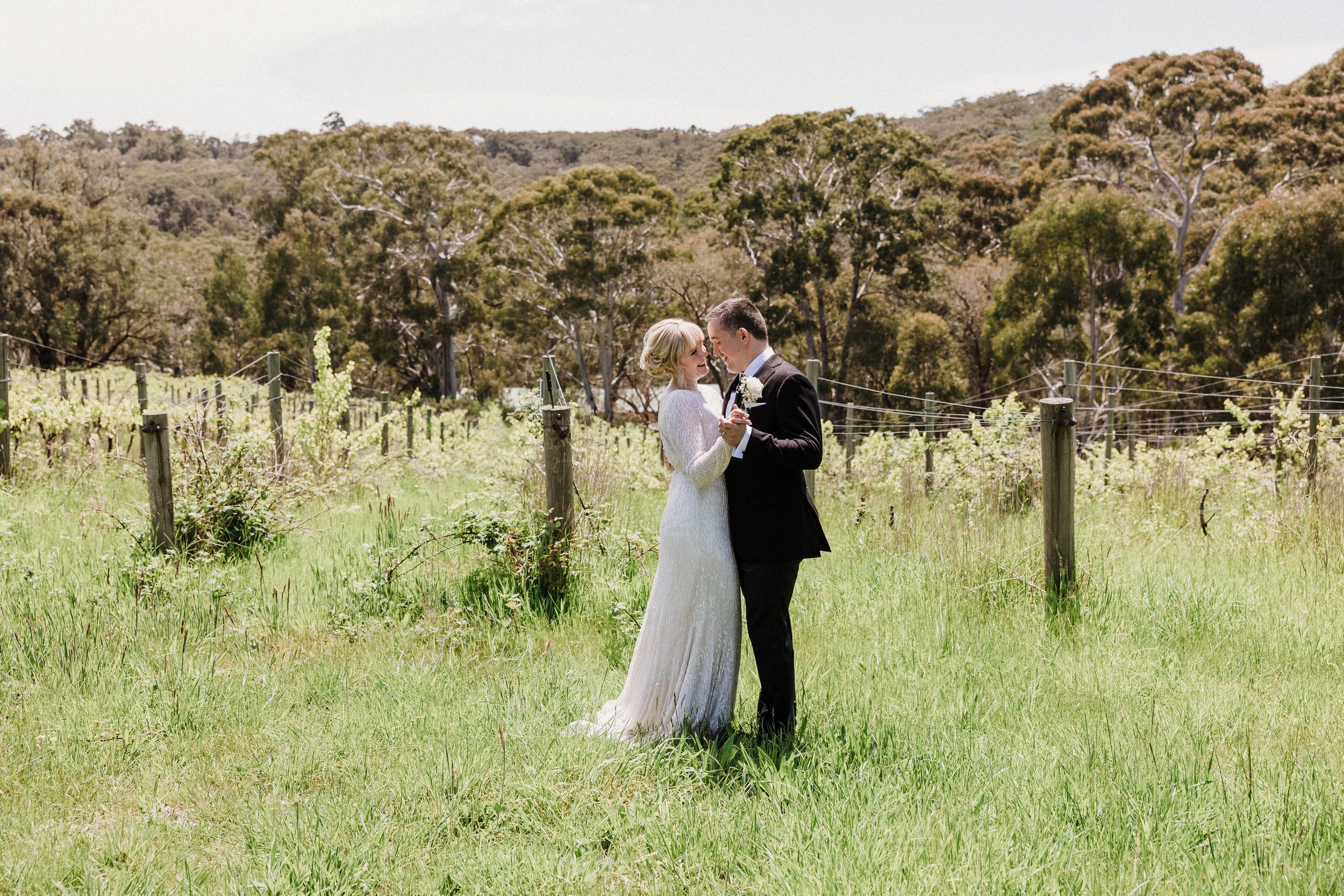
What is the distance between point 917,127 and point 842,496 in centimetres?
6592

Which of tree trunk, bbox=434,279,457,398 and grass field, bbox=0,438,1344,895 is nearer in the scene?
grass field, bbox=0,438,1344,895

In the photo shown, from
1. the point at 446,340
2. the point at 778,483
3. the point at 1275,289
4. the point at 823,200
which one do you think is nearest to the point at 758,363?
the point at 778,483

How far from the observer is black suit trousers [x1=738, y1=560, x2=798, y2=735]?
342 centimetres

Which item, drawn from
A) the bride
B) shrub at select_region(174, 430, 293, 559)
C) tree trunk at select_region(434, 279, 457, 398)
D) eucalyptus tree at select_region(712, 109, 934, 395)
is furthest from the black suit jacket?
tree trunk at select_region(434, 279, 457, 398)

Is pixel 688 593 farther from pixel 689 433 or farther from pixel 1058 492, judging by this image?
pixel 1058 492

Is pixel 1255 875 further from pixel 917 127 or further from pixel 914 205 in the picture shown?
pixel 917 127

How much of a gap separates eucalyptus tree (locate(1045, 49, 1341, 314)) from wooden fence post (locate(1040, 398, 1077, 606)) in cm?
2388

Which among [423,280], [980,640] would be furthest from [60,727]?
[423,280]

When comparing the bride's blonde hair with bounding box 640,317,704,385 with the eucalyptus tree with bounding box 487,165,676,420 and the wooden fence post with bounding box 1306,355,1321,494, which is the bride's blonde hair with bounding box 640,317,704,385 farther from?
the eucalyptus tree with bounding box 487,165,676,420

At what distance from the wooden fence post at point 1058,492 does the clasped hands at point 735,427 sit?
6.55ft

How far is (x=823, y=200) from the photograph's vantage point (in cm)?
2911

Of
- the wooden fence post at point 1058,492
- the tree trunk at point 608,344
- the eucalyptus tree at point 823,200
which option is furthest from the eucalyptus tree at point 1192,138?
the wooden fence post at point 1058,492

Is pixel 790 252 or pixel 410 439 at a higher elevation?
pixel 790 252

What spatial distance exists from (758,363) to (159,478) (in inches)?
158
